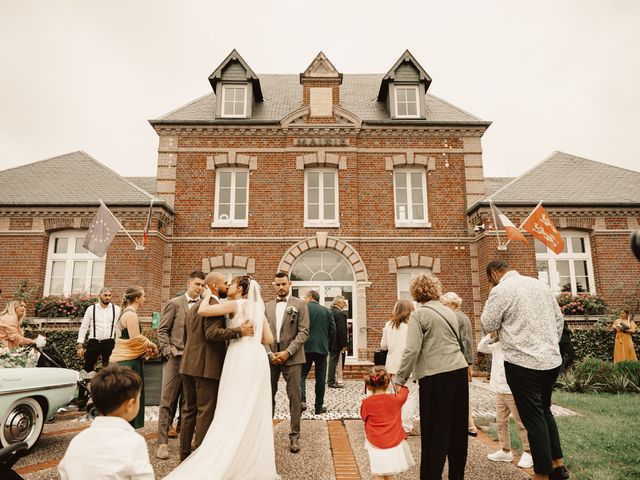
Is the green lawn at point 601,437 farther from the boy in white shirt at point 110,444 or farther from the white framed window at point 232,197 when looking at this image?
the white framed window at point 232,197

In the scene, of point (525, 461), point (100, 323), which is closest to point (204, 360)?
point (525, 461)

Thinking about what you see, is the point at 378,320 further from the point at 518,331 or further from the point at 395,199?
the point at 518,331

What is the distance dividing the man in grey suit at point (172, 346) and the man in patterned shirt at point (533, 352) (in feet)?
11.5

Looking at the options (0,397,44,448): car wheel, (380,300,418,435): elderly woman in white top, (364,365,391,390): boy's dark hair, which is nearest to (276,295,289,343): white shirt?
(380,300,418,435): elderly woman in white top

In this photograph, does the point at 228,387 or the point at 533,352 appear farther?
the point at 228,387

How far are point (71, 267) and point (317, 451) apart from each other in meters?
10.7

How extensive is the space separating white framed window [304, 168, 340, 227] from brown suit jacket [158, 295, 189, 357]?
8.35 m

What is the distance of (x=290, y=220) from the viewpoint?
539 inches

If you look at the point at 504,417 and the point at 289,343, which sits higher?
the point at 289,343

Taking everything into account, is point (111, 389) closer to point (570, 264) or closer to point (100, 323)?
point (100, 323)

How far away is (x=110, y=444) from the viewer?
7.19ft

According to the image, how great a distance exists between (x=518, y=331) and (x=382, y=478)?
5.73 ft

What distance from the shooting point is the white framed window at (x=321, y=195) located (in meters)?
13.9

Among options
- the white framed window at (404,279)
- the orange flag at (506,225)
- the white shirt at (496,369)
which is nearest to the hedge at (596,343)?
the orange flag at (506,225)
